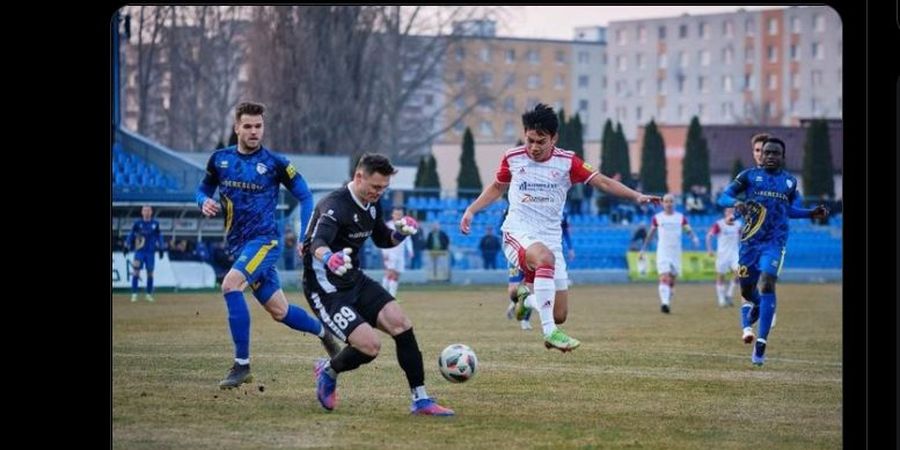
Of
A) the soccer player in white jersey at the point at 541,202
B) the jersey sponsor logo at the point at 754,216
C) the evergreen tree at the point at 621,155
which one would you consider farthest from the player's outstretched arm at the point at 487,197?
the evergreen tree at the point at 621,155

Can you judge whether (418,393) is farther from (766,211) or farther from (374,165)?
(766,211)

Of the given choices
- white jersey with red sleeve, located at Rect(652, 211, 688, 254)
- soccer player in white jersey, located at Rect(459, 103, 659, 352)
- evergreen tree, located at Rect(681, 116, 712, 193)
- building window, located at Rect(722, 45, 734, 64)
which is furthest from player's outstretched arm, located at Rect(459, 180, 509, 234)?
building window, located at Rect(722, 45, 734, 64)

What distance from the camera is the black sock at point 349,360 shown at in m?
9.73

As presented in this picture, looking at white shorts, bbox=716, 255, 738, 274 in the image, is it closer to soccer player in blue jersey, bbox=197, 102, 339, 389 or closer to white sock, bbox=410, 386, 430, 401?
soccer player in blue jersey, bbox=197, 102, 339, 389

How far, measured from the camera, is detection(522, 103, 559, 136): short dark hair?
469 inches

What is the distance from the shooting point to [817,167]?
48.2m

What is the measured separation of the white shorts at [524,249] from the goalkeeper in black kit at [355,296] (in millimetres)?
2627

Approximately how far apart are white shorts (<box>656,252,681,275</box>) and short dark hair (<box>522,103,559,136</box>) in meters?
13.9

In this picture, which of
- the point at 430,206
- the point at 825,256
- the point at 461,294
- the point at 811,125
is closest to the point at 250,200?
the point at 461,294
